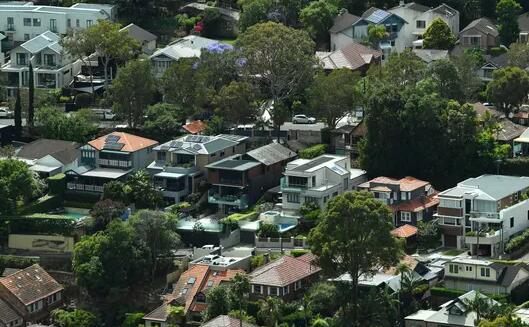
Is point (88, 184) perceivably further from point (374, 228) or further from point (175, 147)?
point (374, 228)

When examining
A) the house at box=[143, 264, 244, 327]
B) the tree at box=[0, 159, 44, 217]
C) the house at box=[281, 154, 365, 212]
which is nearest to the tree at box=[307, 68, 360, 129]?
the house at box=[281, 154, 365, 212]

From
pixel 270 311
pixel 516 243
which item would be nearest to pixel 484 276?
pixel 516 243

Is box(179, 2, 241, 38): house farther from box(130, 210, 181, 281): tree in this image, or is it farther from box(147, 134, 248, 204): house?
box(130, 210, 181, 281): tree

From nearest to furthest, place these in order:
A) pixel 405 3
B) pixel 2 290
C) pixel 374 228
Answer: pixel 374 228 < pixel 2 290 < pixel 405 3

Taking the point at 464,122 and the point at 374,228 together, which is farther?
the point at 464,122

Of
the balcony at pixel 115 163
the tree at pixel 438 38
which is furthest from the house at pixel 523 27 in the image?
the balcony at pixel 115 163

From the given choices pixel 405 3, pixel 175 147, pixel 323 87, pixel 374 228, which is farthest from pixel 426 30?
pixel 374 228
